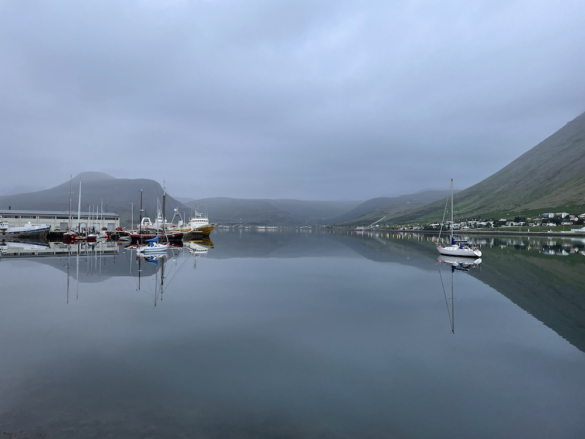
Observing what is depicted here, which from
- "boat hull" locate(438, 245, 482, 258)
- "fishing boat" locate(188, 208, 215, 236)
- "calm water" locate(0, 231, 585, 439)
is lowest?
"calm water" locate(0, 231, 585, 439)

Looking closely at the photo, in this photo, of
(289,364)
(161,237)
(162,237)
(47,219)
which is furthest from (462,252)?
(47,219)

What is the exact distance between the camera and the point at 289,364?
10070 mm

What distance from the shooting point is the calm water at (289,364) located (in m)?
7.03

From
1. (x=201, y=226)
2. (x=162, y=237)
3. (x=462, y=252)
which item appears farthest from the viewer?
(x=201, y=226)

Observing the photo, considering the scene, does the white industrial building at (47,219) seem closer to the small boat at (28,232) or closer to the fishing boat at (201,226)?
the small boat at (28,232)

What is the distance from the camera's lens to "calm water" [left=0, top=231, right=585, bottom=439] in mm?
7027

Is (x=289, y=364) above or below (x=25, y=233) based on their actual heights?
below

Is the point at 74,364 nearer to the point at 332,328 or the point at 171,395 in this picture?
the point at 171,395

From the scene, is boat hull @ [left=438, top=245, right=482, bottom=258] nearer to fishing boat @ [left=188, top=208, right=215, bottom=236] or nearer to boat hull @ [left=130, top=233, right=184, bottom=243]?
boat hull @ [left=130, top=233, right=184, bottom=243]

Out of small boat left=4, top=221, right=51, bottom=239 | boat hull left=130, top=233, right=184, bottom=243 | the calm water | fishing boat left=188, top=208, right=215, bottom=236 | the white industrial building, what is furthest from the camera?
the white industrial building

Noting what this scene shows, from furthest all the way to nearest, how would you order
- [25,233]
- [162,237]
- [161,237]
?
[25,233], [162,237], [161,237]

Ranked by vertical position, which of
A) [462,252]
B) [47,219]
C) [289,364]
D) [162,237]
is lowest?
[289,364]

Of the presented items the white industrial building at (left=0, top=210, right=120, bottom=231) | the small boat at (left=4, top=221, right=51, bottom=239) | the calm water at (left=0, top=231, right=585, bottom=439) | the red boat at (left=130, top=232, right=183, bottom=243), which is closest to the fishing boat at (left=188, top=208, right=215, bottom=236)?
the red boat at (left=130, top=232, right=183, bottom=243)

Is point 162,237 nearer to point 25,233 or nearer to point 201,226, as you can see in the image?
point 201,226
